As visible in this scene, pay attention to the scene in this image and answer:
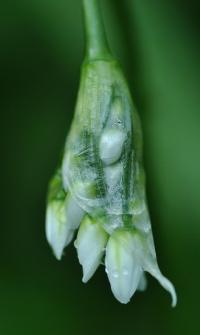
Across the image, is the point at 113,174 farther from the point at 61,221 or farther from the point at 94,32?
the point at 94,32

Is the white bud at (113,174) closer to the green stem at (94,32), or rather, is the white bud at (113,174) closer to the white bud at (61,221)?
the white bud at (61,221)

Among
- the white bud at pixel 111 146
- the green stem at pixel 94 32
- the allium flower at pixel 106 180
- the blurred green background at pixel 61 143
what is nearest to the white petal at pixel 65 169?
the allium flower at pixel 106 180

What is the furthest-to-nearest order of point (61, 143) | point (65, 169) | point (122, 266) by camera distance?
point (61, 143)
point (65, 169)
point (122, 266)

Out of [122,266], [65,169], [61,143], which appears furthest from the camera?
[61,143]

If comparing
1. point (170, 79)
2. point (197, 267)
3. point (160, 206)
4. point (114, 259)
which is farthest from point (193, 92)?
point (114, 259)

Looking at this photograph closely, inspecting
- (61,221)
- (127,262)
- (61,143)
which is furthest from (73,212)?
(61,143)

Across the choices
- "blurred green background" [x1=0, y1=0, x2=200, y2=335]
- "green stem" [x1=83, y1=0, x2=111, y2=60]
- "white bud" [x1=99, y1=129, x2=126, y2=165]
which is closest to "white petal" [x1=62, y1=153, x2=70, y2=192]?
"white bud" [x1=99, y1=129, x2=126, y2=165]

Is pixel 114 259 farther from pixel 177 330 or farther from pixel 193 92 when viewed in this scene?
pixel 193 92
